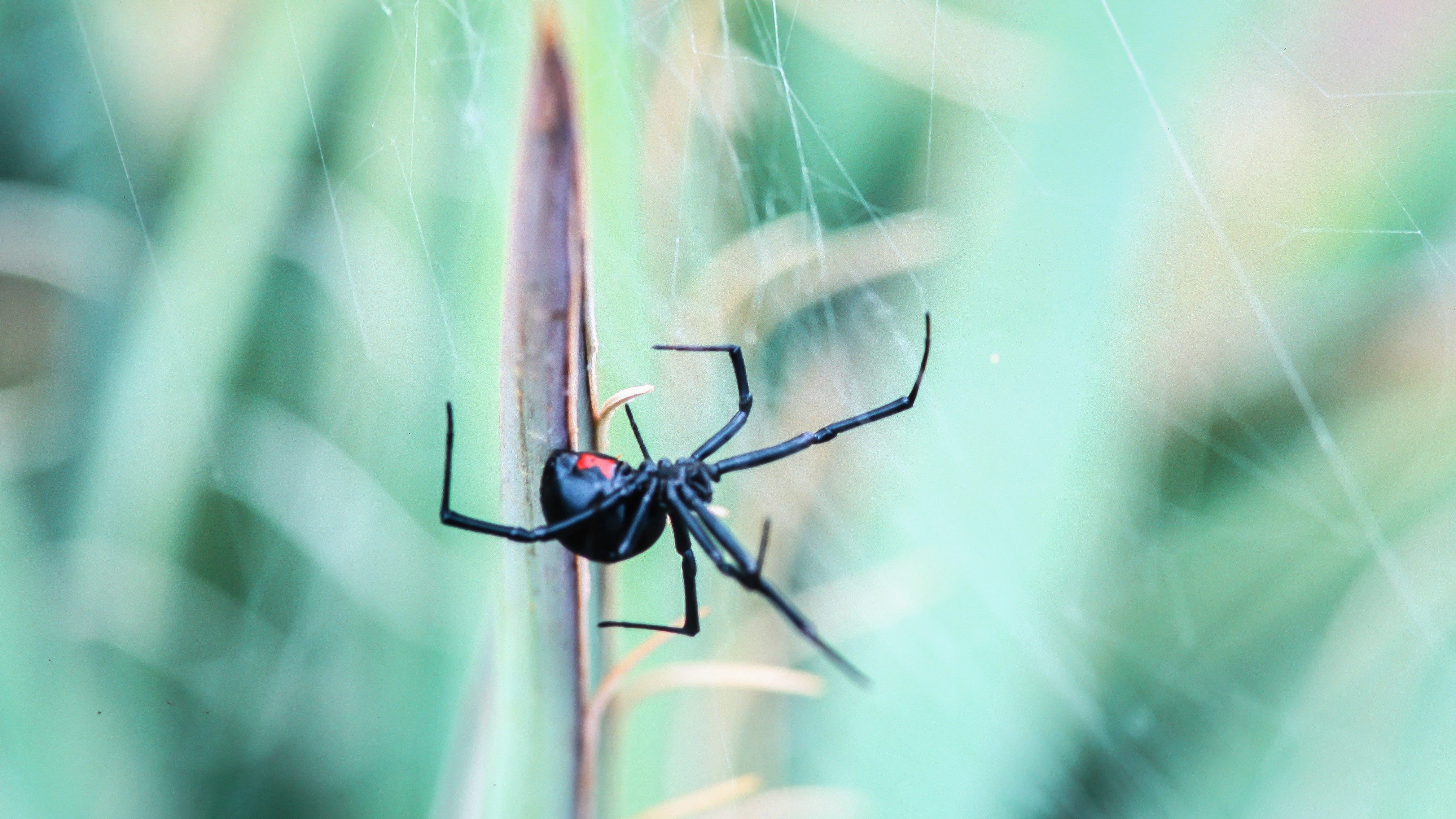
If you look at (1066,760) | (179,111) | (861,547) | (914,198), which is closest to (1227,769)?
(1066,760)

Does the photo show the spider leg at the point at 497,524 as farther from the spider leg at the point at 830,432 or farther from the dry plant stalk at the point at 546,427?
the spider leg at the point at 830,432

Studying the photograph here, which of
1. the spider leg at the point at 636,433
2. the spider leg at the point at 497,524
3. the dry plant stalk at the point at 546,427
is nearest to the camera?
the dry plant stalk at the point at 546,427

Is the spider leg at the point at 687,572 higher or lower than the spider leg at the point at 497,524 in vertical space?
lower

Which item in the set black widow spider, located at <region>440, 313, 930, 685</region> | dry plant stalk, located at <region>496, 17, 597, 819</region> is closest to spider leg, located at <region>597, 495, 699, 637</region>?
black widow spider, located at <region>440, 313, 930, 685</region>

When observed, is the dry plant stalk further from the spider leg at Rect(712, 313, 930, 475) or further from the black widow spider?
the spider leg at Rect(712, 313, 930, 475)

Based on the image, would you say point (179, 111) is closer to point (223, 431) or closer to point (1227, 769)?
point (223, 431)

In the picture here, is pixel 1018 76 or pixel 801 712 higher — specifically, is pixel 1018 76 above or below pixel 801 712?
above

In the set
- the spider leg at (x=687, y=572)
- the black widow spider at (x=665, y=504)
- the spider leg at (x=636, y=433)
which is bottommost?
the spider leg at (x=687, y=572)

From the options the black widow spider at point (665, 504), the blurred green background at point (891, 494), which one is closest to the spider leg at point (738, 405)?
the black widow spider at point (665, 504)
